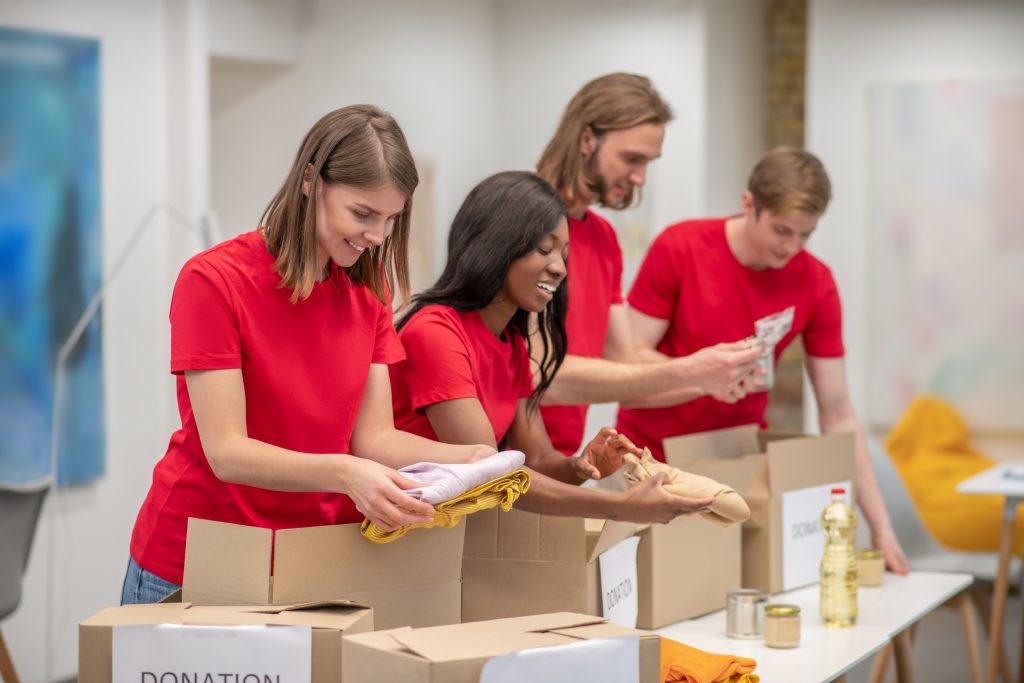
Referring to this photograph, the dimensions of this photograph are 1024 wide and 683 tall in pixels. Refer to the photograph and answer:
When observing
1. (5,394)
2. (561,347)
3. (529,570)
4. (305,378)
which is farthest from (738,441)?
(5,394)

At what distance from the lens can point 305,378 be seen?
168 centimetres

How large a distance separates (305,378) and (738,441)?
1.20 metres

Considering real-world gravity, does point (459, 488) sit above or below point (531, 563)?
above

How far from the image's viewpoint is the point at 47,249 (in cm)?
373

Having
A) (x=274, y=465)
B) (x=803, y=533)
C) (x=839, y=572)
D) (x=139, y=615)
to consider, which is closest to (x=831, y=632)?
(x=839, y=572)

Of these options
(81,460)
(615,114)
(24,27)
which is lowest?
(81,460)

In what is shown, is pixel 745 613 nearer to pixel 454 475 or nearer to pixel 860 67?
pixel 454 475

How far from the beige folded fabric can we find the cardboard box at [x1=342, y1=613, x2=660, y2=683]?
15.2 inches

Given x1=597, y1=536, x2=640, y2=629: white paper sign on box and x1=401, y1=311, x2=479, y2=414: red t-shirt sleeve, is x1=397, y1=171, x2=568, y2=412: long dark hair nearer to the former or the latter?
x1=401, y1=311, x2=479, y2=414: red t-shirt sleeve

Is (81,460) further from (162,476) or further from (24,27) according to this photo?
(162,476)

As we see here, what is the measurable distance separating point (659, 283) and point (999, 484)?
1.56 meters

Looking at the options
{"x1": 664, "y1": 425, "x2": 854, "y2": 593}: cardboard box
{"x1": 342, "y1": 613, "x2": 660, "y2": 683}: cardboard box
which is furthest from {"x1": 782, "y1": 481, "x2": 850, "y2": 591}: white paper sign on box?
{"x1": 342, "y1": 613, "x2": 660, "y2": 683}: cardboard box

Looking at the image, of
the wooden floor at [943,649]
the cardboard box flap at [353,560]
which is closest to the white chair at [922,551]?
the wooden floor at [943,649]

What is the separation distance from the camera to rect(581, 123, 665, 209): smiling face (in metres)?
2.56
